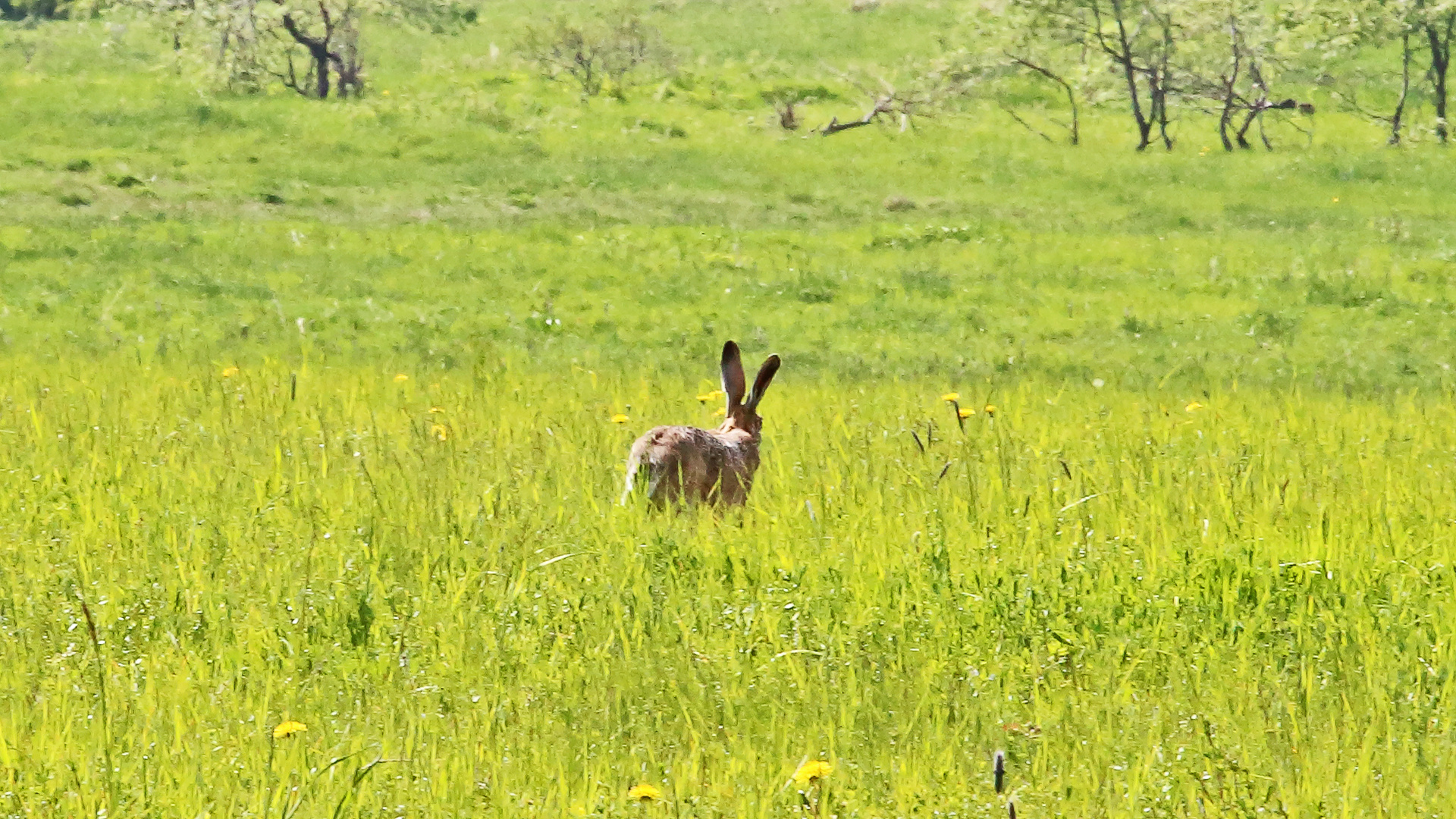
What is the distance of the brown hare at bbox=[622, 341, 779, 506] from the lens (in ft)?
16.9

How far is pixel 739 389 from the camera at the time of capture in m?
5.82

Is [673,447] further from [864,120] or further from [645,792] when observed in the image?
[864,120]

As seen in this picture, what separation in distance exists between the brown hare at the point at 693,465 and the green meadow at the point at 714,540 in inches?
4.7

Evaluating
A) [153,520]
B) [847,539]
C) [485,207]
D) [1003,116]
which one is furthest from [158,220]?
[1003,116]

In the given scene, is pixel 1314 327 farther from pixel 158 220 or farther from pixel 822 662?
pixel 158 220

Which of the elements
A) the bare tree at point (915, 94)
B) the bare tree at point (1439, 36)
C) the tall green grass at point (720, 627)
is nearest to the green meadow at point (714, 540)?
the tall green grass at point (720, 627)

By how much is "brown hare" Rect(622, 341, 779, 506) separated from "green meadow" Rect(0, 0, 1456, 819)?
0.12 m

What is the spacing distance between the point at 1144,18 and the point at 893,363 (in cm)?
1945

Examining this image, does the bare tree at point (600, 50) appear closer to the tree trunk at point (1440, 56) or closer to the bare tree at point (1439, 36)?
the bare tree at point (1439, 36)

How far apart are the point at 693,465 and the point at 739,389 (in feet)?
2.17

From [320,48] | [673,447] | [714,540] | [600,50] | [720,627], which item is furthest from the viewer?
[600,50]

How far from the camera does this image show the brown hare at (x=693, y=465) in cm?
516

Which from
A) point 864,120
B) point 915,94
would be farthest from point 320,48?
point 915,94

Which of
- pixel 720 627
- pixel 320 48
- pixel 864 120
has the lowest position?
pixel 720 627
